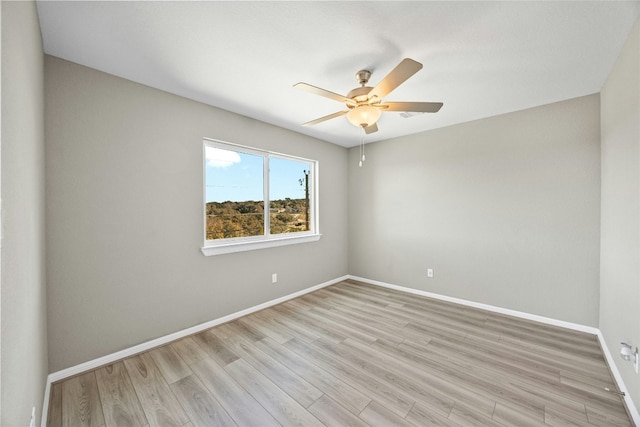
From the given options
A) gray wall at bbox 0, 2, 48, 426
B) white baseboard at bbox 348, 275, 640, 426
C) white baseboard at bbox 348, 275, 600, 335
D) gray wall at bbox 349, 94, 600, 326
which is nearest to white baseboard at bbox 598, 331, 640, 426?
white baseboard at bbox 348, 275, 640, 426

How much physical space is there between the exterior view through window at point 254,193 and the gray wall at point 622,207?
327 centimetres

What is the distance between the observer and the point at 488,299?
10.5 feet

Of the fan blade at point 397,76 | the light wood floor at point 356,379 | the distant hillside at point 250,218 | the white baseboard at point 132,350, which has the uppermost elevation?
the fan blade at point 397,76

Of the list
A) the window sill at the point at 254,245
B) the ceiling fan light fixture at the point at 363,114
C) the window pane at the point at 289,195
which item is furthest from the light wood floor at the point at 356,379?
the ceiling fan light fixture at the point at 363,114

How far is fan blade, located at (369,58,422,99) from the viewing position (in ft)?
4.99

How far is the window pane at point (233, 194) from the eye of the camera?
292 cm

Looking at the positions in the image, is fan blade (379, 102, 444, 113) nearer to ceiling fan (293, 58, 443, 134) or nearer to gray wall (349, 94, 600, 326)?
ceiling fan (293, 58, 443, 134)

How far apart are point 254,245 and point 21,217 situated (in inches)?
84.3

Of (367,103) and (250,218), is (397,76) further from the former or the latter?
(250,218)

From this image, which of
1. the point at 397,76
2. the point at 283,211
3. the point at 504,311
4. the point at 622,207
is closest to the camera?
the point at 397,76

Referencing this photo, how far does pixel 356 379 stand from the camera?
1937mm

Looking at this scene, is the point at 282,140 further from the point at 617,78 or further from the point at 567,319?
the point at 567,319

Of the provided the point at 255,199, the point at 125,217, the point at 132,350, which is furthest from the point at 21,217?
the point at 255,199

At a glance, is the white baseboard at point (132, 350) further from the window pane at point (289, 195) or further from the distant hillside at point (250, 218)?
the window pane at point (289, 195)
